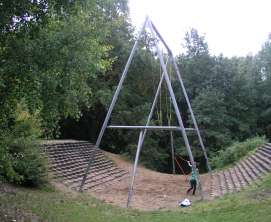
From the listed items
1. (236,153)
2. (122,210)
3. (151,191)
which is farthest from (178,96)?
(122,210)

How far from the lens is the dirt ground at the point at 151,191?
49.7 ft

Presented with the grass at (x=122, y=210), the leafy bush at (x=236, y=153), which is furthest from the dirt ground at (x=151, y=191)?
the leafy bush at (x=236, y=153)

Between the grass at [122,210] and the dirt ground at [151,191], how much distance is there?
1788 mm

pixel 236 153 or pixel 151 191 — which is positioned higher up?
pixel 236 153

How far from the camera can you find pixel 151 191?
18.0 meters

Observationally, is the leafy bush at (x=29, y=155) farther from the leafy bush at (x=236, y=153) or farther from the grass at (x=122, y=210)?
the leafy bush at (x=236, y=153)

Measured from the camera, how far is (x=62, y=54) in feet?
25.7

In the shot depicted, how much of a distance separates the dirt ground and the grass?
179cm

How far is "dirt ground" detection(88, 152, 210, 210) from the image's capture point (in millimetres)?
15148

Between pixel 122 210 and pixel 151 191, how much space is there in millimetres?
5257

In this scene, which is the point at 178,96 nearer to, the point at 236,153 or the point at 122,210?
the point at 236,153

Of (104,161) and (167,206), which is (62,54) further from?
(104,161)

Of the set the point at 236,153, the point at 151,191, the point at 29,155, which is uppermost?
the point at 236,153

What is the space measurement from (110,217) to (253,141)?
17981 millimetres
